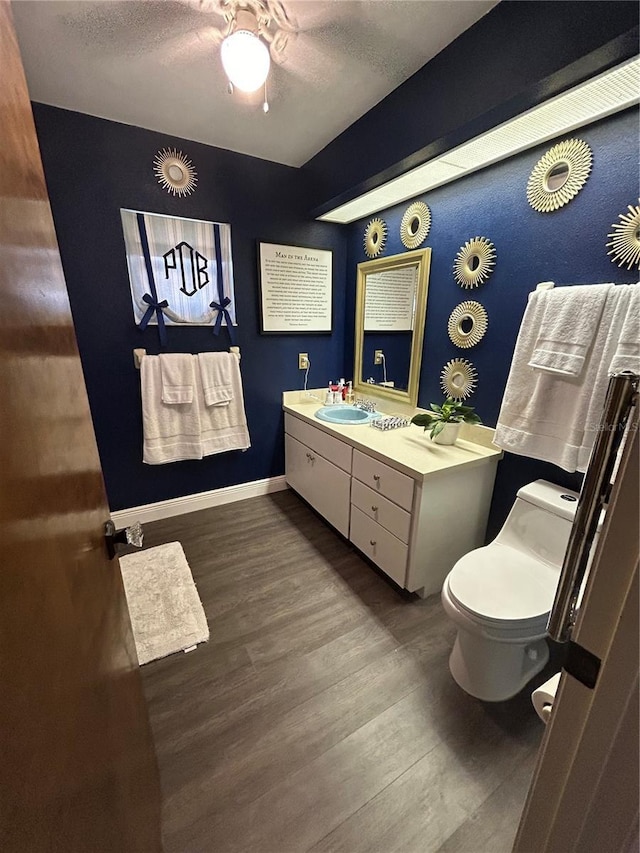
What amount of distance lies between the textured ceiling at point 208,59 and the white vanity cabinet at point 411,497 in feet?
5.32

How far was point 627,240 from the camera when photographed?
1267 mm

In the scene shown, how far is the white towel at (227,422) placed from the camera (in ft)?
7.95

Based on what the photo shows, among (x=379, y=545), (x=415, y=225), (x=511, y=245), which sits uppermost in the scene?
(x=415, y=225)

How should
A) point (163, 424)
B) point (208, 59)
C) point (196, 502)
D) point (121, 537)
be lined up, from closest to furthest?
point (121, 537) → point (208, 59) → point (163, 424) → point (196, 502)

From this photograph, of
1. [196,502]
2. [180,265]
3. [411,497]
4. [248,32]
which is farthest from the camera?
[196,502]

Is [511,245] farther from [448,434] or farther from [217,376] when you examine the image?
[217,376]

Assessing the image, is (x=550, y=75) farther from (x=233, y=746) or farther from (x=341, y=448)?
(x=233, y=746)

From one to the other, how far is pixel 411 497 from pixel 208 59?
2011 millimetres

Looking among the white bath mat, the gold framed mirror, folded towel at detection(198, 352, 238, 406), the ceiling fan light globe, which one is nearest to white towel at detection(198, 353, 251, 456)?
folded towel at detection(198, 352, 238, 406)

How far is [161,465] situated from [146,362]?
2.42 ft

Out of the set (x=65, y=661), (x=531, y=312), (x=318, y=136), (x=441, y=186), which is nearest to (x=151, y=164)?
(x=318, y=136)

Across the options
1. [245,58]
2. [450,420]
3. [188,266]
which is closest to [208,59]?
[245,58]

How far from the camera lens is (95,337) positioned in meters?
2.08

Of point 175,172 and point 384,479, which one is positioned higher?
point 175,172
